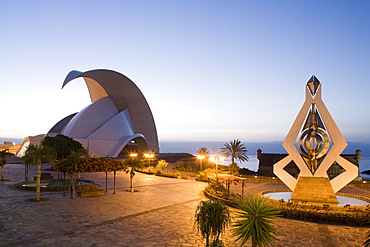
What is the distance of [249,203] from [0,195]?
13.8 meters

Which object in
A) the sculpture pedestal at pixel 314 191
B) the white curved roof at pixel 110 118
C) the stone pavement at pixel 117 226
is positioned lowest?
the stone pavement at pixel 117 226

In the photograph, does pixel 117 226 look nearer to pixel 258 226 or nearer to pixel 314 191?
pixel 258 226

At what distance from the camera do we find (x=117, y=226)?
9.63 m

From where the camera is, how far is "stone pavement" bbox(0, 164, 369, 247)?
821cm

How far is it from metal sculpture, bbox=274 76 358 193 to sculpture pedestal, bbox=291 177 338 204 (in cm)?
19

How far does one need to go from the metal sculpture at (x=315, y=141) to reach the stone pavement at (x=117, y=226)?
3674mm

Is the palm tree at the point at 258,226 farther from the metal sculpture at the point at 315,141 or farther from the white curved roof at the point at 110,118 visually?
the white curved roof at the point at 110,118

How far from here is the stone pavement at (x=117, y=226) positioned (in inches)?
323

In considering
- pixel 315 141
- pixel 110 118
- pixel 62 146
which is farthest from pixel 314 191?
pixel 110 118

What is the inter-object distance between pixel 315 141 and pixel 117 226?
9.80 meters

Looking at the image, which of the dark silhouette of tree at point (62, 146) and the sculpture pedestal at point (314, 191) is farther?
the dark silhouette of tree at point (62, 146)

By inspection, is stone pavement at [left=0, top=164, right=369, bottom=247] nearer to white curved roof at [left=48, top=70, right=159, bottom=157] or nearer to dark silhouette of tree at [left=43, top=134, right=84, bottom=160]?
dark silhouette of tree at [left=43, top=134, right=84, bottom=160]

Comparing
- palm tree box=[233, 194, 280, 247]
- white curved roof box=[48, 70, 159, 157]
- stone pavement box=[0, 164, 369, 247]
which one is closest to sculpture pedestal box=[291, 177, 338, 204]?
stone pavement box=[0, 164, 369, 247]

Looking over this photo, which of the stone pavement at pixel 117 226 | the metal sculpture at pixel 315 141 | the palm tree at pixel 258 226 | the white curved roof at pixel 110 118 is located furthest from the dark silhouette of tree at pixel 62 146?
the palm tree at pixel 258 226
